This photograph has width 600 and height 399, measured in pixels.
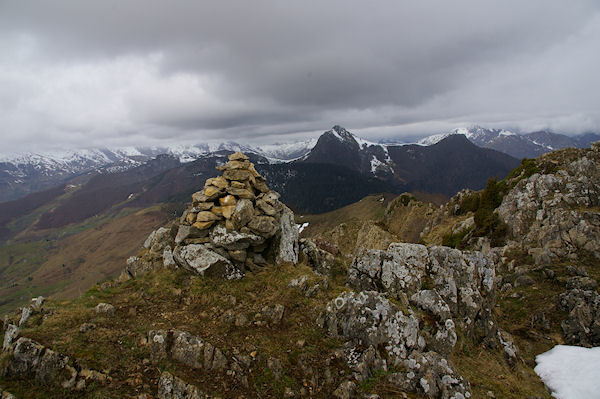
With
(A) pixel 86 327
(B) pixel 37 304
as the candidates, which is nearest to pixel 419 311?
(A) pixel 86 327

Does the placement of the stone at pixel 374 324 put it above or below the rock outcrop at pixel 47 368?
below

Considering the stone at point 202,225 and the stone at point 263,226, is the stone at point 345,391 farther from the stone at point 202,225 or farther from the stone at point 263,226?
the stone at point 202,225

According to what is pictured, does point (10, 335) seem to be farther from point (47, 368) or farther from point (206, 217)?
point (206, 217)

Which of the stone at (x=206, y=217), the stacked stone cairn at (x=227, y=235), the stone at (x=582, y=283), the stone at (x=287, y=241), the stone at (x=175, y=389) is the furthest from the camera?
the stone at (x=582, y=283)

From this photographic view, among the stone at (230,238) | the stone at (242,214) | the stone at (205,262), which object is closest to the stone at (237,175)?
the stone at (242,214)

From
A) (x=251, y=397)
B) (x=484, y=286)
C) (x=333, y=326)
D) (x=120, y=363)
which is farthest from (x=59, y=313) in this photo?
(x=484, y=286)

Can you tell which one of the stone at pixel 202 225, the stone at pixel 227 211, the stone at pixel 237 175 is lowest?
the stone at pixel 202 225

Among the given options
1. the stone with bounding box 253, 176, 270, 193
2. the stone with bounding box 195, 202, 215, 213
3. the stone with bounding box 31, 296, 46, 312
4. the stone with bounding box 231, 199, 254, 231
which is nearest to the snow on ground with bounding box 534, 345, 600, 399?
the stone with bounding box 231, 199, 254, 231

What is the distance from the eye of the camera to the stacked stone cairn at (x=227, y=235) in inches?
727

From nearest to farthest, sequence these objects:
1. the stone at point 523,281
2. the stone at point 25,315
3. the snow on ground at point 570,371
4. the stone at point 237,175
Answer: the stone at point 25,315
the snow on ground at point 570,371
the stone at point 237,175
the stone at point 523,281

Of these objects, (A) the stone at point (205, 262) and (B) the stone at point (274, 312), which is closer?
(B) the stone at point (274, 312)

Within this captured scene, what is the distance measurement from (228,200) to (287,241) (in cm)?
548

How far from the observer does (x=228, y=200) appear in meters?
20.8

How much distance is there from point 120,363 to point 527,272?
35.0 m
